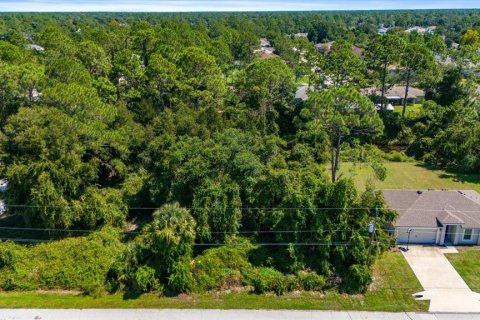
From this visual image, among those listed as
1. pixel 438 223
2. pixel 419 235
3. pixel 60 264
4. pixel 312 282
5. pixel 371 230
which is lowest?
pixel 60 264

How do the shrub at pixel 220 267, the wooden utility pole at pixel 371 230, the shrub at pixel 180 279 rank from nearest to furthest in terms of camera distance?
the wooden utility pole at pixel 371 230 → the shrub at pixel 180 279 → the shrub at pixel 220 267

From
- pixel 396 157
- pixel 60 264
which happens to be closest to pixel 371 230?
pixel 60 264

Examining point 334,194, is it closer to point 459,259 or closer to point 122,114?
point 459,259

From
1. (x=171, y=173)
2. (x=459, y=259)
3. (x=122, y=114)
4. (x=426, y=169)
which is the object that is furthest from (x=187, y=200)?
(x=426, y=169)

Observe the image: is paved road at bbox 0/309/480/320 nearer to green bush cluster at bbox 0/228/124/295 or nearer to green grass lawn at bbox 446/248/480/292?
green bush cluster at bbox 0/228/124/295

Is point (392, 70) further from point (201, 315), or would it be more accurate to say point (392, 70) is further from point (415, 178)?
point (201, 315)

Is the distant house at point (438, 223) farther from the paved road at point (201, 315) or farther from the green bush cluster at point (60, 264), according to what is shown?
the green bush cluster at point (60, 264)

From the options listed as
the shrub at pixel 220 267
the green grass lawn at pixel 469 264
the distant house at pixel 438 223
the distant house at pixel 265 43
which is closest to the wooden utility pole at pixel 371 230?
the distant house at pixel 438 223
